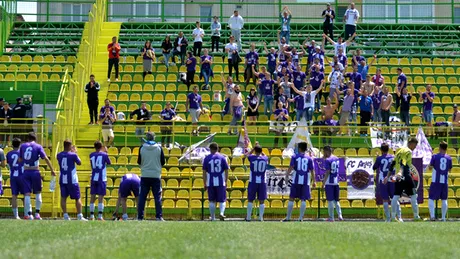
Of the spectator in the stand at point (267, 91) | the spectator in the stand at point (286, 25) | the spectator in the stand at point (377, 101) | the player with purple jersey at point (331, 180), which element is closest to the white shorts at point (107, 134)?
the spectator in the stand at point (267, 91)

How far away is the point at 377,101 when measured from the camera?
28719 mm

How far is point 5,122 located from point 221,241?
1446 cm

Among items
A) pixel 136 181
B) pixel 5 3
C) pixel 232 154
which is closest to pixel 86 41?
pixel 5 3

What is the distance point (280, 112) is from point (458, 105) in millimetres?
6322

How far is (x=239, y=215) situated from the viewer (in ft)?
80.8

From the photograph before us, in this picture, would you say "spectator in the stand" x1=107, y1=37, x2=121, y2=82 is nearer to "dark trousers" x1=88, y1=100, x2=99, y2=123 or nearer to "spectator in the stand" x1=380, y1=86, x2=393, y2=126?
"dark trousers" x1=88, y1=100, x2=99, y2=123

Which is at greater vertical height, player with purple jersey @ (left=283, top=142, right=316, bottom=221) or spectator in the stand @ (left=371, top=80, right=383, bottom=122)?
spectator in the stand @ (left=371, top=80, right=383, bottom=122)

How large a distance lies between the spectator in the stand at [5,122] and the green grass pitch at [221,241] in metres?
9.44

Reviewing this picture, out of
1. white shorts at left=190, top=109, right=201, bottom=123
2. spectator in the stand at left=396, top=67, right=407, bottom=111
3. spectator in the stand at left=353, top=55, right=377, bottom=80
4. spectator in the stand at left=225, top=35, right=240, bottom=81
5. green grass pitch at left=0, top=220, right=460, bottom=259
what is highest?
spectator in the stand at left=225, top=35, right=240, bottom=81

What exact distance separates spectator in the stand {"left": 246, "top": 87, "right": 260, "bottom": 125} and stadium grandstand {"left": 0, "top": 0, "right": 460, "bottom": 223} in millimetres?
42

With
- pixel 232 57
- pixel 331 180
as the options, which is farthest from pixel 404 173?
pixel 232 57

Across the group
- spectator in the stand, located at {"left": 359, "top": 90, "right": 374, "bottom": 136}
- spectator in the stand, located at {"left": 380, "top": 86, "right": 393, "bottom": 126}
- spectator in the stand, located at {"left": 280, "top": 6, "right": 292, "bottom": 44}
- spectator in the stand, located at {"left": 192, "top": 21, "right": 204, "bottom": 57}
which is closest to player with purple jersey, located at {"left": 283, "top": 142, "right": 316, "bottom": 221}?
spectator in the stand, located at {"left": 359, "top": 90, "right": 374, "bottom": 136}

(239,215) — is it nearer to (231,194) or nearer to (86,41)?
(231,194)

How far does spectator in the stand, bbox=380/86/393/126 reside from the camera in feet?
92.7
